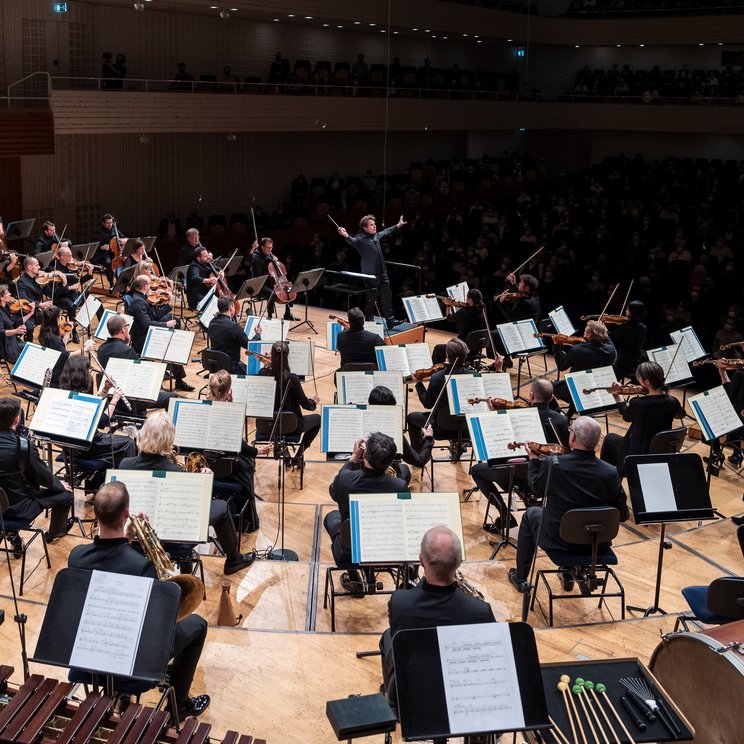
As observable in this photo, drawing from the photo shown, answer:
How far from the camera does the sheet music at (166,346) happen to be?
1003cm

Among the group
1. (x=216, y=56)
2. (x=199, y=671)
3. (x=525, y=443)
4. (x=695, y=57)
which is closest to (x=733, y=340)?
(x=525, y=443)

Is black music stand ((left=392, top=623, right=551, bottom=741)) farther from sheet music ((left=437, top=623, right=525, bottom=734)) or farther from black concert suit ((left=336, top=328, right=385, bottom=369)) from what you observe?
black concert suit ((left=336, top=328, right=385, bottom=369))

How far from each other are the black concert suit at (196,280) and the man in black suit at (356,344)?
386 centimetres

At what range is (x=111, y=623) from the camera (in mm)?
4340

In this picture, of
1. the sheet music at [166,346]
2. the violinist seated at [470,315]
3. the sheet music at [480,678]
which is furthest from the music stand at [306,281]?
the sheet music at [480,678]

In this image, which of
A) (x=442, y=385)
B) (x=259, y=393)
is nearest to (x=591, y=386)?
(x=442, y=385)

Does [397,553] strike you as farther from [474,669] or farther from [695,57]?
[695,57]

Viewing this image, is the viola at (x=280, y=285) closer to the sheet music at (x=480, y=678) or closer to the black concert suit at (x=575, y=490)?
the black concert suit at (x=575, y=490)

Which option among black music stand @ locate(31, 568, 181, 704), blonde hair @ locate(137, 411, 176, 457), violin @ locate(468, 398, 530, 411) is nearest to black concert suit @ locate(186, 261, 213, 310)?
violin @ locate(468, 398, 530, 411)

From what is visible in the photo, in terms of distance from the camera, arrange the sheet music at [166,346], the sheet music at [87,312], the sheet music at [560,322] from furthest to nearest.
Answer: the sheet music at [560,322]
the sheet music at [87,312]
the sheet music at [166,346]

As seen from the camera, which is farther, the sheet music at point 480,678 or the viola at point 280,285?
the viola at point 280,285

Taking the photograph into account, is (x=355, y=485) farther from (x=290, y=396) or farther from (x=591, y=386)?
(x=591, y=386)

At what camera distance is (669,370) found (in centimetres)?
1002

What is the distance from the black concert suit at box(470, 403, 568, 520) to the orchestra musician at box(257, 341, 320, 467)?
72.5 inches
